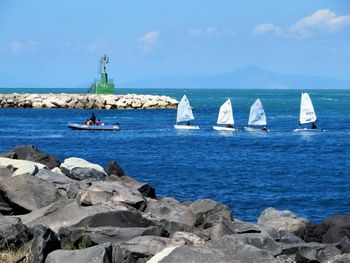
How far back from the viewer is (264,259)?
38.7ft

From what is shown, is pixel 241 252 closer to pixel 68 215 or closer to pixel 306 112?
pixel 68 215

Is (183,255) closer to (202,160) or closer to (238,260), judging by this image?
(238,260)

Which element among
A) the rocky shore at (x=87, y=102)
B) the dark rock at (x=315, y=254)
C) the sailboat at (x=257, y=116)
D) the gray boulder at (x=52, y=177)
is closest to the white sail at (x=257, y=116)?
the sailboat at (x=257, y=116)

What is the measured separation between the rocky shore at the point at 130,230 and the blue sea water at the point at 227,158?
378 inches

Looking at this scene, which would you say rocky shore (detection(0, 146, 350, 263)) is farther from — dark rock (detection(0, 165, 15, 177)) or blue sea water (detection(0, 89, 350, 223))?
blue sea water (detection(0, 89, 350, 223))

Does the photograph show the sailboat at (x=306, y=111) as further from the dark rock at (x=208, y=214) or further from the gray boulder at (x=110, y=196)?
the gray boulder at (x=110, y=196)

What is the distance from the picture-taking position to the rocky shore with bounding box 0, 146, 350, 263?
466 inches

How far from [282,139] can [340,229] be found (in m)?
56.5

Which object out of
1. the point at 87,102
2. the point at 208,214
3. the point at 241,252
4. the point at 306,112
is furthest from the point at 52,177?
the point at 87,102

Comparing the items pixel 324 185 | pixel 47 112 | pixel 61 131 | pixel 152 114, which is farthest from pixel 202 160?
pixel 47 112

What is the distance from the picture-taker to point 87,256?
1127cm

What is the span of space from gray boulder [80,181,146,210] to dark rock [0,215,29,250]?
3.08 m

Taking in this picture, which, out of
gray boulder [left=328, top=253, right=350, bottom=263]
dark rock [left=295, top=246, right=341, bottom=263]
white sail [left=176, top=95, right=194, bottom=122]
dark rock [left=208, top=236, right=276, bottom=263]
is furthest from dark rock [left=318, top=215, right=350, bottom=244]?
white sail [left=176, top=95, right=194, bottom=122]

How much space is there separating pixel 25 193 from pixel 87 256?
6372 millimetres
